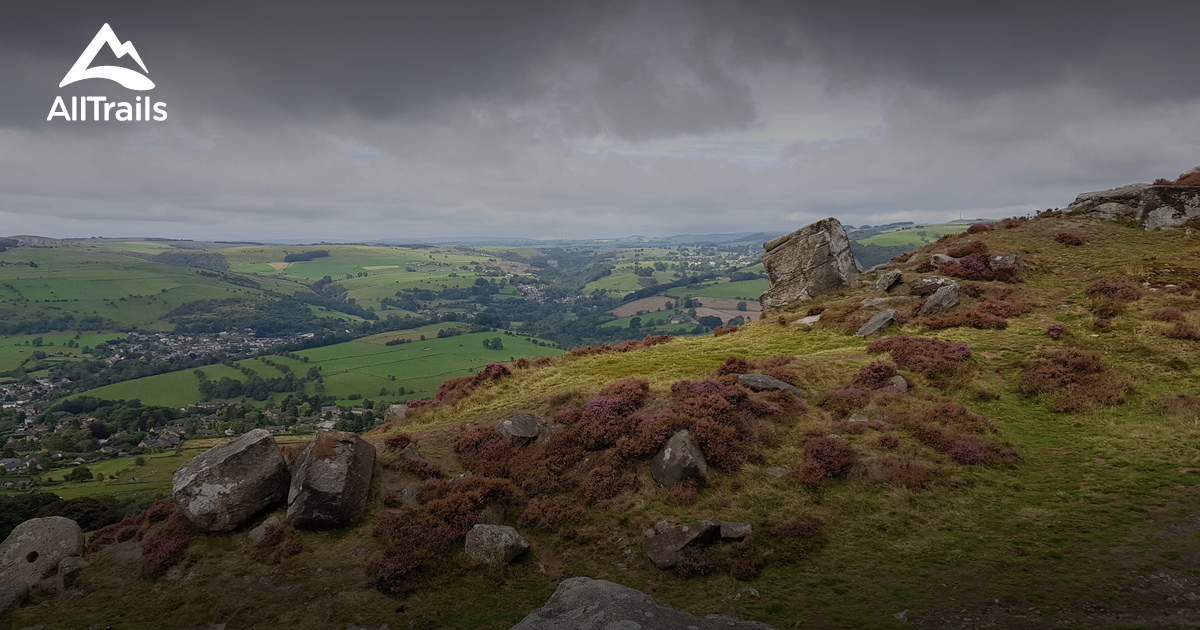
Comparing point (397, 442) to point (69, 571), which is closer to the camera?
point (69, 571)

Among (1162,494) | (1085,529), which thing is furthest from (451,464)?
(1162,494)

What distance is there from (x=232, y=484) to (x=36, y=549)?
571cm

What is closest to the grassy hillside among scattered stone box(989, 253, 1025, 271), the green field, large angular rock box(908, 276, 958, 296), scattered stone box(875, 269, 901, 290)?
large angular rock box(908, 276, 958, 296)

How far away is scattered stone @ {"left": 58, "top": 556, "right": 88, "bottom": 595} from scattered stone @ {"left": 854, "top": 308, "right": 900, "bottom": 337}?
38.0 m

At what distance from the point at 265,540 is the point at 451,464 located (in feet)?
22.9

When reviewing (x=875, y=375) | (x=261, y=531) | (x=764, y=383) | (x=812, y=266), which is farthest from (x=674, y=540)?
(x=812, y=266)

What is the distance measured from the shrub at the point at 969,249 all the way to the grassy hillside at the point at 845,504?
13678 mm

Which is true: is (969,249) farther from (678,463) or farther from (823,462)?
(678,463)

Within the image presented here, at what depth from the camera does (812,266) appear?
45.0 metres

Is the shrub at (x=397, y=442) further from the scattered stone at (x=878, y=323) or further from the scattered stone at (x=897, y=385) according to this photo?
the scattered stone at (x=878, y=323)

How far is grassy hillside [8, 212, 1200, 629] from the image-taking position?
38.3ft

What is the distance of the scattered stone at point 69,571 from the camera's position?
14.7 m

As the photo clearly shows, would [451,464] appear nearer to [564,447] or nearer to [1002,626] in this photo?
[564,447]

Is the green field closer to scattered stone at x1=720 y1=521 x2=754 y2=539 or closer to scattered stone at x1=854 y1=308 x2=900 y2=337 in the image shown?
scattered stone at x1=854 y1=308 x2=900 y2=337
